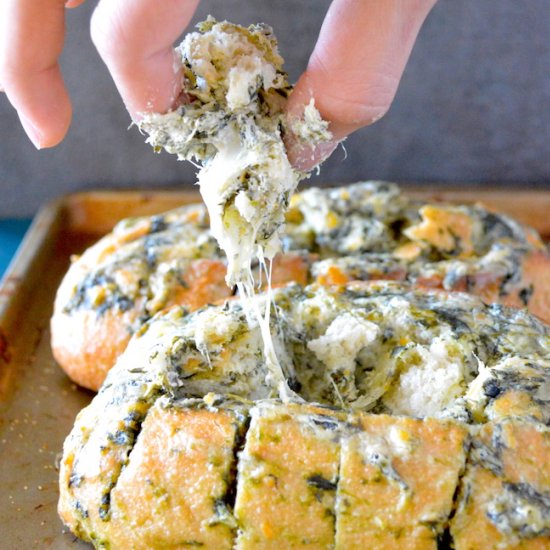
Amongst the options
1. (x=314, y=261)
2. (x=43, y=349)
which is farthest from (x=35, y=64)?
(x=43, y=349)

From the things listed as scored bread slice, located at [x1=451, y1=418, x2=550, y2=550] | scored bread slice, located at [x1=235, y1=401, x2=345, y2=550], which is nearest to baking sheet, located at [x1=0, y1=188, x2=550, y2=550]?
scored bread slice, located at [x1=235, y1=401, x2=345, y2=550]

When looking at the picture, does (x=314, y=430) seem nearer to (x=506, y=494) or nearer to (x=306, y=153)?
(x=506, y=494)

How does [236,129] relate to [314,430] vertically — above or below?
above

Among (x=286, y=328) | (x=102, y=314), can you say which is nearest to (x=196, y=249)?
(x=102, y=314)

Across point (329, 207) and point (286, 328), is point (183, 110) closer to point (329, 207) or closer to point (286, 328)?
point (286, 328)

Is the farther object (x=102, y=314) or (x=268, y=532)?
(x=102, y=314)

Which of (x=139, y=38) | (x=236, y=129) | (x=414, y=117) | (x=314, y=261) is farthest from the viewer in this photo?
(x=414, y=117)

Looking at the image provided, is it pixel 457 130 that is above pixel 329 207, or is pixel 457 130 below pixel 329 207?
below
